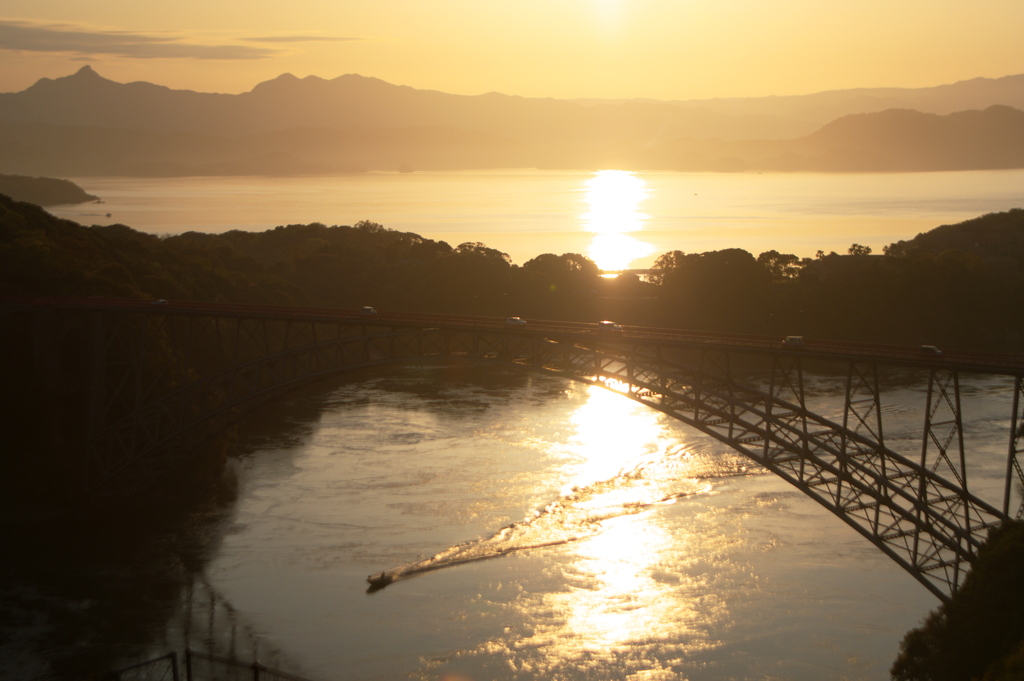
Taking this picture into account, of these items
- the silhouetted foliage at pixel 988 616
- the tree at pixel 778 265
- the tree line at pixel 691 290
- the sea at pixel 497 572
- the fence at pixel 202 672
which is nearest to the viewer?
the silhouetted foliage at pixel 988 616

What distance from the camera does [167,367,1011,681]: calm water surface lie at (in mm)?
36312

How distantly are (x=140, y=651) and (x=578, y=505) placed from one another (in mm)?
25439

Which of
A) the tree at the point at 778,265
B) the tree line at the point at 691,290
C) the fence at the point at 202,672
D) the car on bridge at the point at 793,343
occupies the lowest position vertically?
the fence at the point at 202,672

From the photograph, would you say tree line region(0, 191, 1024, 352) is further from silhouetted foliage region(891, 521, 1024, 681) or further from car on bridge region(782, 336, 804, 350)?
silhouetted foliage region(891, 521, 1024, 681)

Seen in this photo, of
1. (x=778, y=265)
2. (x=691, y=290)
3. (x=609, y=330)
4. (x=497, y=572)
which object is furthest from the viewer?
(x=778, y=265)

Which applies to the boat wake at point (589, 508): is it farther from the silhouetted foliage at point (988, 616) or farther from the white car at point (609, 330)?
the silhouetted foliage at point (988, 616)

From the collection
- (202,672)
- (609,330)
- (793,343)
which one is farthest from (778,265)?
(202,672)

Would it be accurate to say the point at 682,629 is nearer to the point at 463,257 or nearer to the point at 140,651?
the point at 140,651

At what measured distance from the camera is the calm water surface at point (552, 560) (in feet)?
119

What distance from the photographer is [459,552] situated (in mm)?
46281

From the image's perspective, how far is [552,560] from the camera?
45531 mm

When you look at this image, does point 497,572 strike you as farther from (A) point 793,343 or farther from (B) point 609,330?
(A) point 793,343

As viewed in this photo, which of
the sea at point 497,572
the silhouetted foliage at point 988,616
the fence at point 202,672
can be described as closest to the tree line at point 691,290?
the sea at point 497,572

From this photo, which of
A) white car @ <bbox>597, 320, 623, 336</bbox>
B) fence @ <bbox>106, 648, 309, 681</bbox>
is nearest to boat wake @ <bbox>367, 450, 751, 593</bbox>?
fence @ <bbox>106, 648, 309, 681</bbox>
